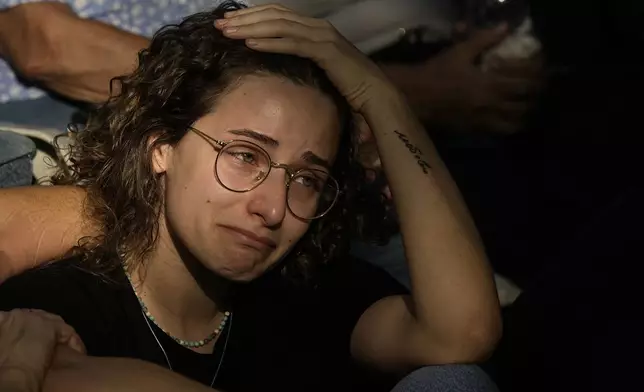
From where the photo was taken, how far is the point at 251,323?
1.20m

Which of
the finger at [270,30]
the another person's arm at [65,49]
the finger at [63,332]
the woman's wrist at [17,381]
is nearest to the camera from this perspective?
the woman's wrist at [17,381]

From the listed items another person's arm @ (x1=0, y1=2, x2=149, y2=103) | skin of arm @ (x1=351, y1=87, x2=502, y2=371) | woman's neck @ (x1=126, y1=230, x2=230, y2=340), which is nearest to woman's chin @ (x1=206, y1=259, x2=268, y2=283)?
woman's neck @ (x1=126, y1=230, x2=230, y2=340)

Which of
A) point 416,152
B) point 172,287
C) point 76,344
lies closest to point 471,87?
point 416,152

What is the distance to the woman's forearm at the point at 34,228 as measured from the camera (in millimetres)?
1139

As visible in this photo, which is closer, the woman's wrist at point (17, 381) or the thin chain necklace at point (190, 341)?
the woman's wrist at point (17, 381)

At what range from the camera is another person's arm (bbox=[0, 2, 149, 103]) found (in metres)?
1.46

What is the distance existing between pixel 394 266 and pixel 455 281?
32 centimetres

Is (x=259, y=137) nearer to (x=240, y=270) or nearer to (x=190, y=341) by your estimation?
(x=240, y=270)

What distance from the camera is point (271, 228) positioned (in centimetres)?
104

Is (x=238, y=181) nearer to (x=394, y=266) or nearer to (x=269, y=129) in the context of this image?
(x=269, y=129)


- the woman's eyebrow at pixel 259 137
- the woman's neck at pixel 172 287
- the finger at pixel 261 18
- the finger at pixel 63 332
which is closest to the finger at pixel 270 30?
the finger at pixel 261 18

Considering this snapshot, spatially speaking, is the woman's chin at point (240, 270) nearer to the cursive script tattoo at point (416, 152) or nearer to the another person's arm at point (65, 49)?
the cursive script tattoo at point (416, 152)

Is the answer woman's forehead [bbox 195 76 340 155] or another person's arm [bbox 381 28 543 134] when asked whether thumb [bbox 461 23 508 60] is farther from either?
woman's forehead [bbox 195 76 340 155]

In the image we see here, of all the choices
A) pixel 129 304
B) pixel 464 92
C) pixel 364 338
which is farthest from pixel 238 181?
pixel 464 92
